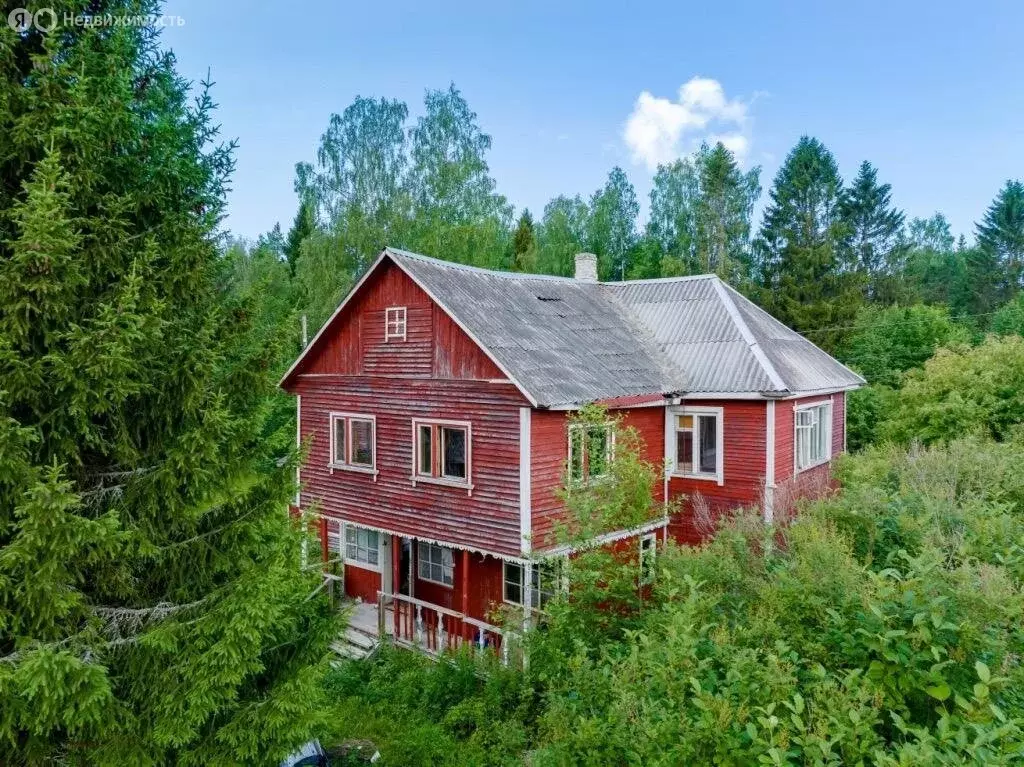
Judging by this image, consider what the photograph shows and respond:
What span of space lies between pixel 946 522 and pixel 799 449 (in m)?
7.18

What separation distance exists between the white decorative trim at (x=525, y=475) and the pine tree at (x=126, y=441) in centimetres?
554

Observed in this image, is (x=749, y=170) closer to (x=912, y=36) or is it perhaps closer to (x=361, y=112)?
(x=912, y=36)

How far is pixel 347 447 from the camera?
15.5 metres

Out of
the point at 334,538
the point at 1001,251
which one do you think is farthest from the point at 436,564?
the point at 1001,251

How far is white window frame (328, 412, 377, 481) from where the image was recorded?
48.9 feet

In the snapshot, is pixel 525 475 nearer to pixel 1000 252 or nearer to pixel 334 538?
pixel 334 538

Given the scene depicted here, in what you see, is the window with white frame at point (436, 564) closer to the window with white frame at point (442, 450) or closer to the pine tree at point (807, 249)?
the window with white frame at point (442, 450)

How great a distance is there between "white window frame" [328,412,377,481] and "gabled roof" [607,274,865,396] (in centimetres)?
718

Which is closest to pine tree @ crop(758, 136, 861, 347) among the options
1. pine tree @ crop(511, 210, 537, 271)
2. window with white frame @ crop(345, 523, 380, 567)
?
pine tree @ crop(511, 210, 537, 271)

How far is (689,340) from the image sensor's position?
1623 centimetres

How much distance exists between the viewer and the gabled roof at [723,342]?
1469 cm

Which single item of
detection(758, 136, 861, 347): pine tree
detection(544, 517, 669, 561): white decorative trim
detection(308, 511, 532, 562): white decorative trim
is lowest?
detection(308, 511, 532, 562): white decorative trim

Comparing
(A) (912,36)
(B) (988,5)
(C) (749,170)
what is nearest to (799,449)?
(B) (988,5)

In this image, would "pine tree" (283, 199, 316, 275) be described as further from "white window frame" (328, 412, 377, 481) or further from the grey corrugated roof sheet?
the grey corrugated roof sheet
